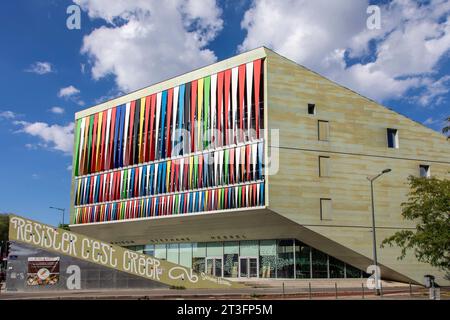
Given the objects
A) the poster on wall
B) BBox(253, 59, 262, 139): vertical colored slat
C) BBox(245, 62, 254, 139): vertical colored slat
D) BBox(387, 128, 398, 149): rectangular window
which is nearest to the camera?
the poster on wall

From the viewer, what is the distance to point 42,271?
35.4 meters

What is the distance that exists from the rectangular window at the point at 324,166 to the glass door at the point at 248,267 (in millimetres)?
10367

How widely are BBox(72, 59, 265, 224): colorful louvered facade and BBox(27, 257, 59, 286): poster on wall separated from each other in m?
18.8

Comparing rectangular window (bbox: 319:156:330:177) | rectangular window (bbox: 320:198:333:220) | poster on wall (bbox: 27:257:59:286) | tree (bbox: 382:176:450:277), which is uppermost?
rectangular window (bbox: 319:156:330:177)

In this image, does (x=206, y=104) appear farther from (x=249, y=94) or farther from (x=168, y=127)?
(x=168, y=127)

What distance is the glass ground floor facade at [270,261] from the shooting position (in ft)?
158

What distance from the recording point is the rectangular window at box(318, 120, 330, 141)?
50191mm

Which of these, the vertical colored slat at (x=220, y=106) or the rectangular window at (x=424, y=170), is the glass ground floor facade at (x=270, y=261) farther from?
the rectangular window at (x=424, y=170)

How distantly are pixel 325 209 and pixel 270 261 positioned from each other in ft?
23.2

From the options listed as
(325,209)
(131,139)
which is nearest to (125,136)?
(131,139)

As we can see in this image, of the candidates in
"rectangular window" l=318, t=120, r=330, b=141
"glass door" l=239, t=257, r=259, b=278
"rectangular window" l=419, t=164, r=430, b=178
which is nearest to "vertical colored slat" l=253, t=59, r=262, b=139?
"rectangular window" l=318, t=120, r=330, b=141

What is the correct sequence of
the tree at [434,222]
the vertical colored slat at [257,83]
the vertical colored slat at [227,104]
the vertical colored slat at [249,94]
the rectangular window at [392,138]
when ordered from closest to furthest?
the tree at [434,222]
the vertical colored slat at [257,83]
the vertical colored slat at [249,94]
the vertical colored slat at [227,104]
the rectangular window at [392,138]

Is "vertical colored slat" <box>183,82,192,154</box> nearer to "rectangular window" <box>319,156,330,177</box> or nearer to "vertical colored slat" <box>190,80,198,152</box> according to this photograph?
"vertical colored slat" <box>190,80,198,152</box>

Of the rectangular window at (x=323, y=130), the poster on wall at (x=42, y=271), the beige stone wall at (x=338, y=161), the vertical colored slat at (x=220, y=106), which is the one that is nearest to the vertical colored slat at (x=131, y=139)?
the vertical colored slat at (x=220, y=106)
